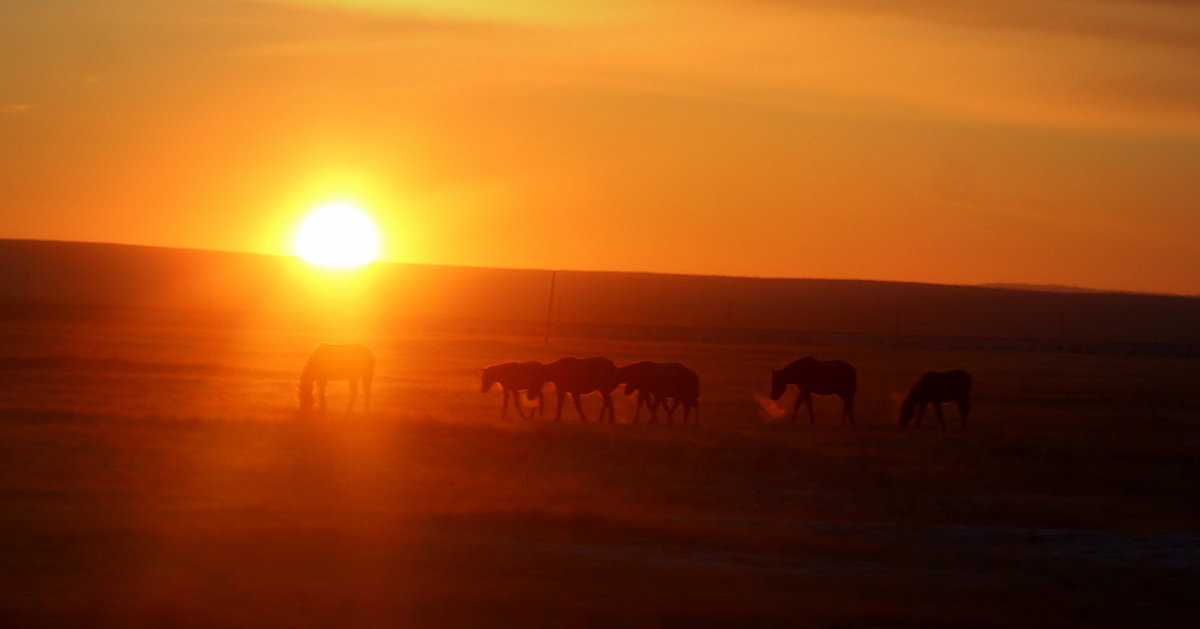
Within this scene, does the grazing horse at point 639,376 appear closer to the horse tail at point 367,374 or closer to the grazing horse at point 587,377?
the grazing horse at point 587,377

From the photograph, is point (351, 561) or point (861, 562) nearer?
point (351, 561)

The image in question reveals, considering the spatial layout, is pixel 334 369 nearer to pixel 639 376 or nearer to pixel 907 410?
pixel 639 376

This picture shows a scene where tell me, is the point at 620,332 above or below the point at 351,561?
above

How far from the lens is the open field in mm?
9883

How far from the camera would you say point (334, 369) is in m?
28.8

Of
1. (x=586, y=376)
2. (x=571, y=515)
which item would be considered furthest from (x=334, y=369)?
(x=571, y=515)

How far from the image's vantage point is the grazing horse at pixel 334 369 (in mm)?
27905

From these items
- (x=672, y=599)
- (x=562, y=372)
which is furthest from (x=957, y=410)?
(x=672, y=599)

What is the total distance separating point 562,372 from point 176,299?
13401cm

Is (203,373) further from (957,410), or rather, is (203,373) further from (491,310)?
(491,310)

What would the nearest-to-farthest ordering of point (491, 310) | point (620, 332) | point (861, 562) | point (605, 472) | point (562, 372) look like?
point (861, 562) < point (605, 472) < point (562, 372) < point (620, 332) < point (491, 310)

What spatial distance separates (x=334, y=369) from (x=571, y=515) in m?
15.7

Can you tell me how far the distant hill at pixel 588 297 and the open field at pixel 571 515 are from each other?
98.0 metres

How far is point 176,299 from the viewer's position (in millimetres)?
151750
